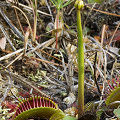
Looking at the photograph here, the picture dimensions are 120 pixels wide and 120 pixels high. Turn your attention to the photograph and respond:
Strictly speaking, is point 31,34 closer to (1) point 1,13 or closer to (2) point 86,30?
(1) point 1,13

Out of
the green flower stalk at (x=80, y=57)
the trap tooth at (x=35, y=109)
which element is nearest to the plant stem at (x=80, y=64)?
the green flower stalk at (x=80, y=57)

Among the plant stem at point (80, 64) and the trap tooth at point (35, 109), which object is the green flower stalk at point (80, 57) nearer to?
the plant stem at point (80, 64)

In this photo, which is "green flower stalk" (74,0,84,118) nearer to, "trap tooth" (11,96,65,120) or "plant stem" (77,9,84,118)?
"plant stem" (77,9,84,118)

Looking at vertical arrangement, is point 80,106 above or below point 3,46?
below

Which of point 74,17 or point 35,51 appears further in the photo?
point 74,17

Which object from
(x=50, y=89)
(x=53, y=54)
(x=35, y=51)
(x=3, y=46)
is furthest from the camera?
(x=53, y=54)

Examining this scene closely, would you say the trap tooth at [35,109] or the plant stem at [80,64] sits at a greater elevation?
the plant stem at [80,64]

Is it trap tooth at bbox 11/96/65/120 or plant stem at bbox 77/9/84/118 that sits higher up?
plant stem at bbox 77/9/84/118

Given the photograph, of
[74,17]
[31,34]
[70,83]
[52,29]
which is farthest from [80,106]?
[74,17]

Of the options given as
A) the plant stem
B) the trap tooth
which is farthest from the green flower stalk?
the trap tooth

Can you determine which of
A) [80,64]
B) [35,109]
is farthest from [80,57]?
[35,109]

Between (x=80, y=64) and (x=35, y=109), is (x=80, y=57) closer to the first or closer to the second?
(x=80, y=64)
